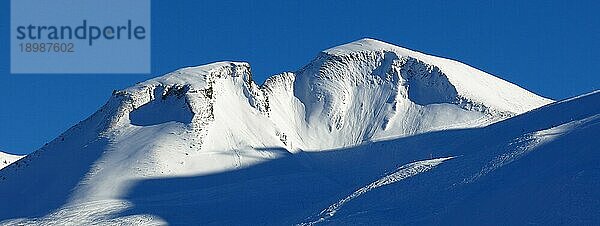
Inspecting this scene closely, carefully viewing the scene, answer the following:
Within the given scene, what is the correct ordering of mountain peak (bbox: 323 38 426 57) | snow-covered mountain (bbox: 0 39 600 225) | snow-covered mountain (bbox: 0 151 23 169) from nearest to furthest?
snow-covered mountain (bbox: 0 39 600 225) < mountain peak (bbox: 323 38 426 57) < snow-covered mountain (bbox: 0 151 23 169)

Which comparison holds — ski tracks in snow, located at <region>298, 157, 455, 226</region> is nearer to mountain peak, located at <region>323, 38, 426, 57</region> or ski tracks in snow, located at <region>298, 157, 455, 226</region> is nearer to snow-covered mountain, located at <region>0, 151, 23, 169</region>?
mountain peak, located at <region>323, 38, 426, 57</region>

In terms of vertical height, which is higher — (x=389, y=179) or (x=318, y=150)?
(x=318, y=150)

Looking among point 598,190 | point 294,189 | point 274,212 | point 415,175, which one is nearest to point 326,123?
point 294,189

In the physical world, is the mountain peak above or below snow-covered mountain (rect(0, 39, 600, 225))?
above

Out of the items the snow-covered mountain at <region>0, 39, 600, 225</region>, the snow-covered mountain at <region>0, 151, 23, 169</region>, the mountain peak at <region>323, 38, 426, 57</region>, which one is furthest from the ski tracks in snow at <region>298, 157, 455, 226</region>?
the snow-covered mountain at <region>0, 151, 23, 169</region>

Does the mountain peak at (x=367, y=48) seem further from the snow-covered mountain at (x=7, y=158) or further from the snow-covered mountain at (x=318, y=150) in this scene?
the snow-covered mountain at (x=7, y=158)

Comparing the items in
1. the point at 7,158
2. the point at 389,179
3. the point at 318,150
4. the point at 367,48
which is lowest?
the point at 389,179

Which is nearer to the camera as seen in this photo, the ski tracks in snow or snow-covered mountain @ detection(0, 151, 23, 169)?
the ski tracks in snow

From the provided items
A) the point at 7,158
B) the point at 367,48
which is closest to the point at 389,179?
the point at 367,48

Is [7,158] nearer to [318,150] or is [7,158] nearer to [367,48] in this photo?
[367,48]
